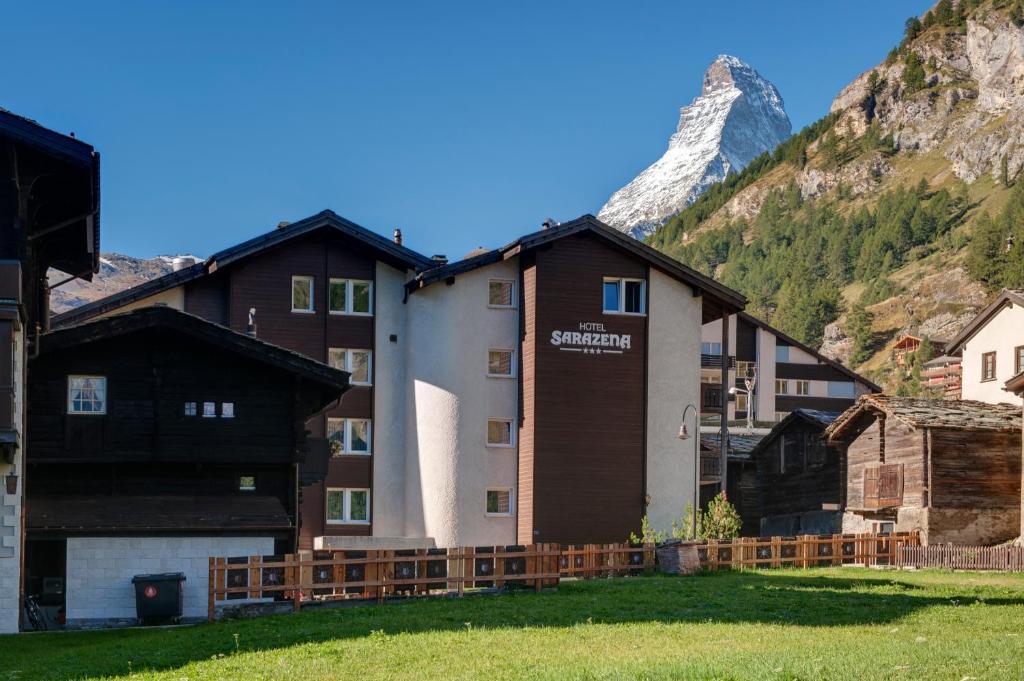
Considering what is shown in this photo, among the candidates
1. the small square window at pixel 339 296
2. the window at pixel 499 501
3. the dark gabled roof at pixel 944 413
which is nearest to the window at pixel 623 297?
the window at pixel 499 501

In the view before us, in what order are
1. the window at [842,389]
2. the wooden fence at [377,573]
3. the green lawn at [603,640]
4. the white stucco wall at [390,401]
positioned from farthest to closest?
the window at [842,389] → the white stucco wall at [390,401] → the wooden fence at [377,573] → the green lawn at [603,640]

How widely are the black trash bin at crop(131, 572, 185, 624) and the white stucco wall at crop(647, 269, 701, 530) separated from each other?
26086mm

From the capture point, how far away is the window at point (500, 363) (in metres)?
57.8

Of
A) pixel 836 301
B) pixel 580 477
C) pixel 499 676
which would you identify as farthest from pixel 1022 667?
pixel 836 301

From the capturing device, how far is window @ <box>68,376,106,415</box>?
37125mm

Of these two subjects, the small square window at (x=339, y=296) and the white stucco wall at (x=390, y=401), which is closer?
the small square window at (x=339, y=296)

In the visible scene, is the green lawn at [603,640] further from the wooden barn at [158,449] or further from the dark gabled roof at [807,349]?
the dark gabled roof at [807,349]

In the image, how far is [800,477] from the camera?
68.1 metres

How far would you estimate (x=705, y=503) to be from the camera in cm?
6569

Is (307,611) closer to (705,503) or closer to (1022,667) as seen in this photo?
(1022,667)

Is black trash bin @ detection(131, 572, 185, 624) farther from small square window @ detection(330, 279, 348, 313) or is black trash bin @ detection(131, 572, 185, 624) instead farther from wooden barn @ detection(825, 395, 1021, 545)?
wooden barn @ detection(825, 395, 1021, 545)

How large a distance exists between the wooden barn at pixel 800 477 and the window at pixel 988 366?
708 cm

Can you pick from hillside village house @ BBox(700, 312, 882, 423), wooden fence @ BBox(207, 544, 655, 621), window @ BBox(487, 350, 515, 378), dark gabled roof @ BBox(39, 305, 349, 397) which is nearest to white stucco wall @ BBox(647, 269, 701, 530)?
window @ BBox(487, 350, 515, 378)

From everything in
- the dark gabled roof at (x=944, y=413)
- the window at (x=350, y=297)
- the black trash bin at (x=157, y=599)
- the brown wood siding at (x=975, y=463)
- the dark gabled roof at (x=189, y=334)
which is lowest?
the black trash bin at (x=157, y=599)
